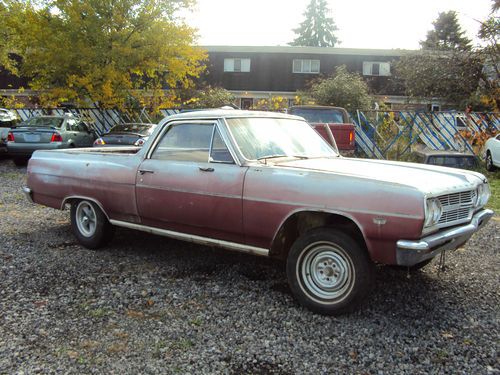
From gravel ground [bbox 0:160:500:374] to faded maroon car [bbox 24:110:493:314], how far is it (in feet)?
1.25

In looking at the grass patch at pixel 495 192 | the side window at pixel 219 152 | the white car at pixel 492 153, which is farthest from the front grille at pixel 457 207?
the white car at pixel 492 153

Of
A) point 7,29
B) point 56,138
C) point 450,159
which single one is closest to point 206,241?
point 450,159

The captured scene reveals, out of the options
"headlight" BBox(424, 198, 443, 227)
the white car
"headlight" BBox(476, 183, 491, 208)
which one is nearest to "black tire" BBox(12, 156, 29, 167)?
"headlight" BBox(476, 183, 491, 208)

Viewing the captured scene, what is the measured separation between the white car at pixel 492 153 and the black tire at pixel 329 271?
10641mm

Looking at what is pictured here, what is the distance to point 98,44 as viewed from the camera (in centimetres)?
1520

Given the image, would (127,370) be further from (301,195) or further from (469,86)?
(469,86)

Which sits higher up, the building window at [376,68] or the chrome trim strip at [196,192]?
the building window at [376,68]

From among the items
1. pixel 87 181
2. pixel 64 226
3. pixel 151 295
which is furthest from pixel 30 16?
pixel 151 295

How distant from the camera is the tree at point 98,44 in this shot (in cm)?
1506

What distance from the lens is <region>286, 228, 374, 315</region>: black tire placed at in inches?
141

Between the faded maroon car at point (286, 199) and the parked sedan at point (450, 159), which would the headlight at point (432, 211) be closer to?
the faded maroon car at point (286, 199)

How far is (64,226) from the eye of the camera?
6.61 metres

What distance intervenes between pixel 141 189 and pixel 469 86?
65.0 ft

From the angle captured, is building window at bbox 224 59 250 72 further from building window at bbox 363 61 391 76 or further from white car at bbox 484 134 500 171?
white car at bbox 484 134 500 171
